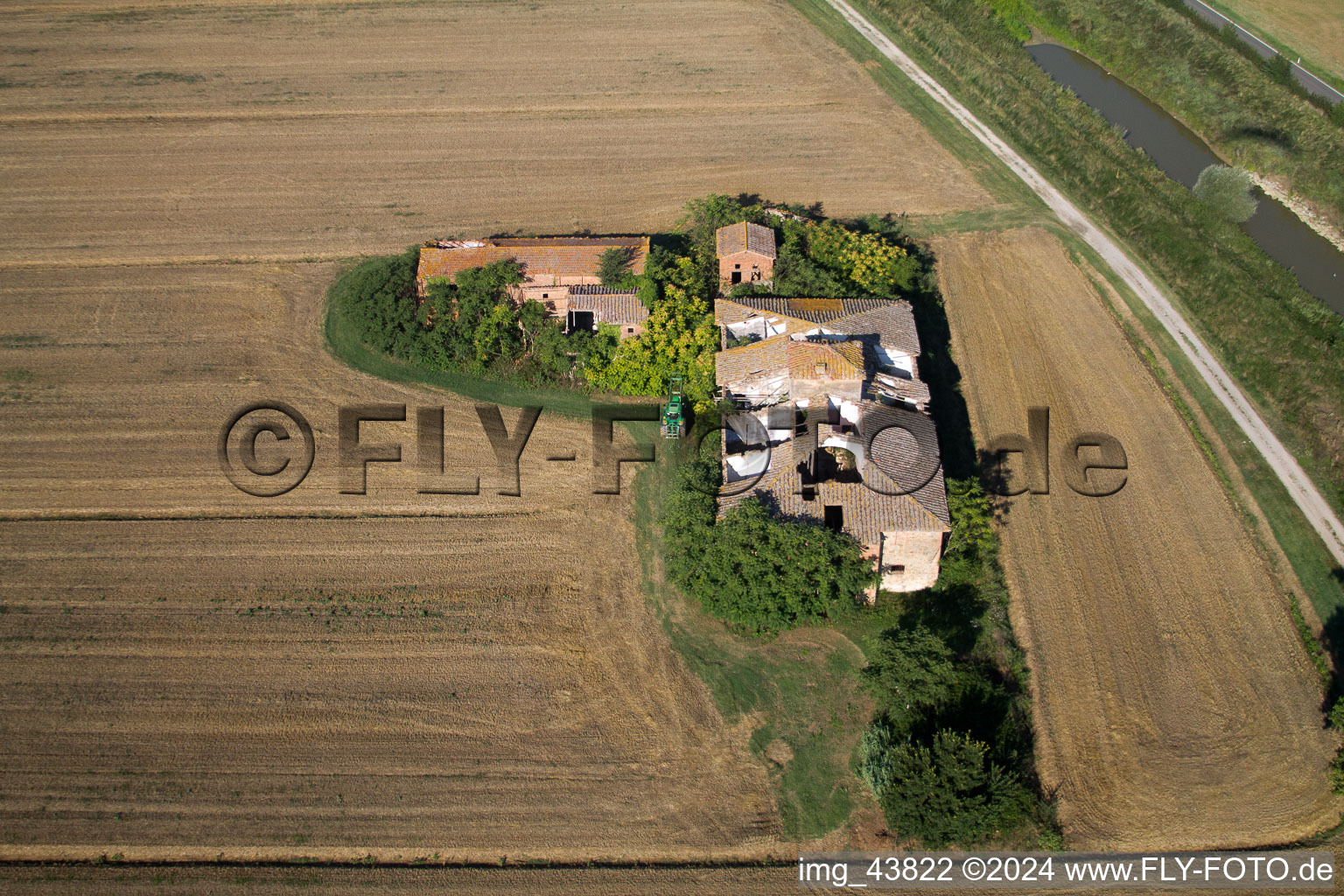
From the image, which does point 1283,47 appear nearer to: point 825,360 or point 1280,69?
point 1280,69

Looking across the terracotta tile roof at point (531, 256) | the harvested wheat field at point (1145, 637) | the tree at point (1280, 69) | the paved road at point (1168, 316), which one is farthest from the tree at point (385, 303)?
the tree at point (1280, 69)

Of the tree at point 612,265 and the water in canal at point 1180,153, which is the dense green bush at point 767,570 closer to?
the tree at point 612,265

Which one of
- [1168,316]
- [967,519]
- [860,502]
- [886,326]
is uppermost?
[1168,316]

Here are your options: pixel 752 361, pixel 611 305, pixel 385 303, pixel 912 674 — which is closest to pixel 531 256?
→ pixel 611 305

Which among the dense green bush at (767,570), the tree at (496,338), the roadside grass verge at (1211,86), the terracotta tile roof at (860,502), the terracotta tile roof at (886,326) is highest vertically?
the roadside grass verge at (1211,86)

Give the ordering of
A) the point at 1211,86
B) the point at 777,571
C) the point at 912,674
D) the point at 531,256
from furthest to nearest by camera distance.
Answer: the point at 1211,86 < the point at 531,256 < the point at 777,571 < the point at 912,674

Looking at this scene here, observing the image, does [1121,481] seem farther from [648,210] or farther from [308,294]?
[308,294]

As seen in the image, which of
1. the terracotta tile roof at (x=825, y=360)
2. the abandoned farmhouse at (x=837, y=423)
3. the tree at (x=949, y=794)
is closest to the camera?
the tree at (x=949, y=794)
